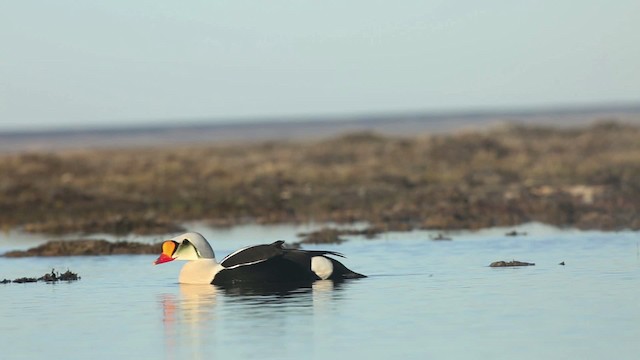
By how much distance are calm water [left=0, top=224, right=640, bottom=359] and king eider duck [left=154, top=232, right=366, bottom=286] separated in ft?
1.15

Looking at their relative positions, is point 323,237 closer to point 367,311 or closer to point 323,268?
point 323,268

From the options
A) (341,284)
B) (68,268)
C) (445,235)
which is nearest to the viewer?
(341,284)

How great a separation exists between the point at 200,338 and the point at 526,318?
3163 millimetres


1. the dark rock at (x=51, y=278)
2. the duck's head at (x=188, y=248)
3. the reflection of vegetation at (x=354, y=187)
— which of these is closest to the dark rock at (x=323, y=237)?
the reflection of vegetation at (x=354, y=187)

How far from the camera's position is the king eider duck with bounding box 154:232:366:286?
1827cm

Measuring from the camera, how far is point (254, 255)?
60.2 ft

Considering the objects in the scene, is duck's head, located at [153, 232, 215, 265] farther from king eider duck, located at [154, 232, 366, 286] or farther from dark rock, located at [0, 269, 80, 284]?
dark rock, located at [0, 269, 80, 284]

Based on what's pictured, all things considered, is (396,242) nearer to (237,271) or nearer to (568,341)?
(237,271)

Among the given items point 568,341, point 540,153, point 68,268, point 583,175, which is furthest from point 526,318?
point 540,153

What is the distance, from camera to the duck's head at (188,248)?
1889 centimetres

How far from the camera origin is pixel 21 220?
32875 mm

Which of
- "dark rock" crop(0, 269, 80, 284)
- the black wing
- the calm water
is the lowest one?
the calm water

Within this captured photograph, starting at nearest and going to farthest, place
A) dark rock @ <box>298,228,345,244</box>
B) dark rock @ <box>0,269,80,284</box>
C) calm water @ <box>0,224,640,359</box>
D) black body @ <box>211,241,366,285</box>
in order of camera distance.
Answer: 1. calm water @ <box>0,224,640,359</box>
2. black body @ <box>211,241,366,285</box>
3. dark rock @ <box>0,269,80,284</box>
4. dark rock @ <box>298,228,345,244</box>

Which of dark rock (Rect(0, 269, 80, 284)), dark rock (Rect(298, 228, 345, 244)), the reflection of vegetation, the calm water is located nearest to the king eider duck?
the calm water
